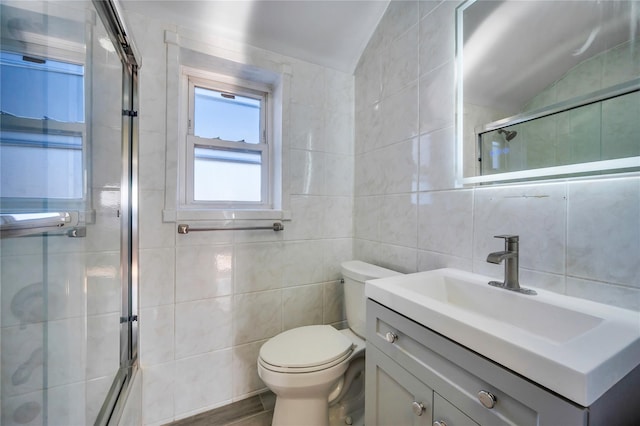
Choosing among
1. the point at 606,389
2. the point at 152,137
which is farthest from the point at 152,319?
the point at 606,389

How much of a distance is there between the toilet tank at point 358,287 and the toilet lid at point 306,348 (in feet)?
0.45

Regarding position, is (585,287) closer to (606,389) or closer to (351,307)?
(606,389)

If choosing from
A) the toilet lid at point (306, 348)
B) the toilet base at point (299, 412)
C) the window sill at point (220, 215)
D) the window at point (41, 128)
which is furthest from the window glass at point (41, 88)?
the toilet base at point (299, 412)

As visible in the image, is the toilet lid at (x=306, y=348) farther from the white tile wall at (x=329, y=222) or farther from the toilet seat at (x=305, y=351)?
the white tile wall at (x=329, y=222)

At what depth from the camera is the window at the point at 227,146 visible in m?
1.55

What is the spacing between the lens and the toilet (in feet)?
3.55

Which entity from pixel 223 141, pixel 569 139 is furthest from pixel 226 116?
pixel 569 139

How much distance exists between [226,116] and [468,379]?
1734mm

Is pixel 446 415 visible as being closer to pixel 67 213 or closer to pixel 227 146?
pixel 67 213

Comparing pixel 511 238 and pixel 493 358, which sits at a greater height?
pixel 511 238

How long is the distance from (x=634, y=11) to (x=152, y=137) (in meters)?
1.81

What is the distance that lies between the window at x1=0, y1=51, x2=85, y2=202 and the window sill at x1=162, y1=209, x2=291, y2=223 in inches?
14.5

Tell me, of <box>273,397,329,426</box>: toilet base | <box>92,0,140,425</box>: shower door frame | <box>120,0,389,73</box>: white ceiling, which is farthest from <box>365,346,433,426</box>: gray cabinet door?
<box>120,0,389,73</box>: white ceiling

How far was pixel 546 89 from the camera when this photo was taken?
0.87 meters
